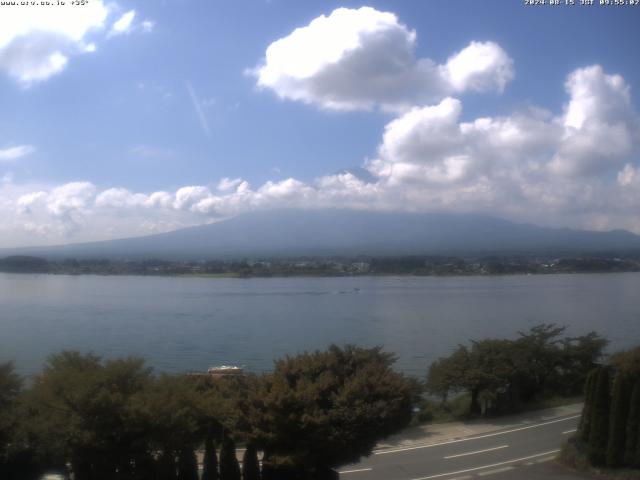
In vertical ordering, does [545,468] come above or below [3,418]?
below

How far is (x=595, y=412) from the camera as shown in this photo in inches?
309

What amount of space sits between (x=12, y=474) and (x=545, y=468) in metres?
6.14

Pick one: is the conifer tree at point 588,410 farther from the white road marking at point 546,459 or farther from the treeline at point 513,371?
the treeline at point 513,371

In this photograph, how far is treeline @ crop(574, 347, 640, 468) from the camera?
24.3ft

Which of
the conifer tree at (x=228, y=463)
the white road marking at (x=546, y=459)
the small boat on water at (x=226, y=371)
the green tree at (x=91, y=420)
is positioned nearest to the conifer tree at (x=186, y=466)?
the conifer tree at (x=228, y=463)

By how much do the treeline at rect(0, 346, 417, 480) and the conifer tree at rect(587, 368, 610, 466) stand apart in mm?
2492

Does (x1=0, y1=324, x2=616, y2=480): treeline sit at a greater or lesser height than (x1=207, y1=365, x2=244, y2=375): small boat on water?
greater

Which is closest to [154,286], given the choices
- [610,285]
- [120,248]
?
[610,285]

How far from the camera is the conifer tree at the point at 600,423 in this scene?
7.73 meters

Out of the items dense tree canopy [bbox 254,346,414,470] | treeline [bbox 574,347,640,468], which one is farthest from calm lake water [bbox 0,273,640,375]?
dense tree canopy [bbox 254,346,414,470]

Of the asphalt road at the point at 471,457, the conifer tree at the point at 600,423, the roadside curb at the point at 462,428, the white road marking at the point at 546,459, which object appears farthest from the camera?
the roadside curb at the point at 462,428

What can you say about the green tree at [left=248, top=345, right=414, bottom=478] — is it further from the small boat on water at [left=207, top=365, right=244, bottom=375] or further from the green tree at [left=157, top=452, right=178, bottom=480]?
the small boat on water at [left=207, top=365, right=244, bottom=375]

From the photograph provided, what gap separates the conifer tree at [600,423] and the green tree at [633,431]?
0.30 meters

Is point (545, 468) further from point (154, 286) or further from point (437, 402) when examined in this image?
point (154, 286)
